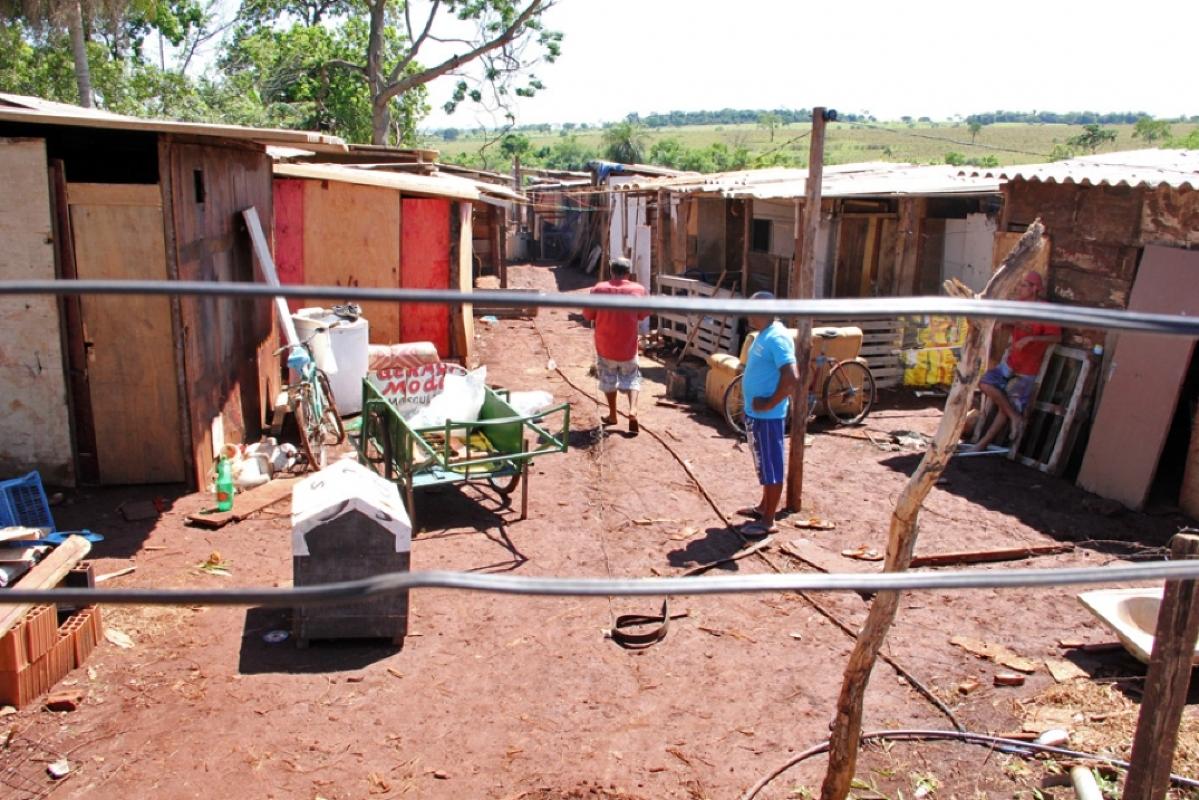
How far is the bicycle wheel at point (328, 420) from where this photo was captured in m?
9.60

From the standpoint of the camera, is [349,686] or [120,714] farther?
[349,686]

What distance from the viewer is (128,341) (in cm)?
808

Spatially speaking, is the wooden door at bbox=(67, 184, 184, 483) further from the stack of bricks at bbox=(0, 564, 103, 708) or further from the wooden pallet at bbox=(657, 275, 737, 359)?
the wooden pallet at bbox=(657, 275, 737, 359)

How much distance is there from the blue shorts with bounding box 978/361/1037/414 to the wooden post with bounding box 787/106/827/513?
2.84 meters

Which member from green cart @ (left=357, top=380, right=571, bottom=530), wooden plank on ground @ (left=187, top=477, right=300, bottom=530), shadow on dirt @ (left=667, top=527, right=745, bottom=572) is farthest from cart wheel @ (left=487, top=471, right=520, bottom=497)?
wooden plank on ground @ (left=187, top=477, right=300, bottom=530)

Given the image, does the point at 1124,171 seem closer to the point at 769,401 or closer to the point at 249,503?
the point at 769,401

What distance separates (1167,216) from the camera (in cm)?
886

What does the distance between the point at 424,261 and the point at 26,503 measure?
22.3ft

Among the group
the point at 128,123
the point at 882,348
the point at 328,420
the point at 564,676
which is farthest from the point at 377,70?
the point at 564,676

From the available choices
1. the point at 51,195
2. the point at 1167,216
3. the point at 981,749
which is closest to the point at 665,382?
the point at 1167,216

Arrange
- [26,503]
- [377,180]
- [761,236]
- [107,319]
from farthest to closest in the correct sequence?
[761,236]
[377,180]
[107,319]
[26,503]

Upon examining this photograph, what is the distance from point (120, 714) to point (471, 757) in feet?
6.33

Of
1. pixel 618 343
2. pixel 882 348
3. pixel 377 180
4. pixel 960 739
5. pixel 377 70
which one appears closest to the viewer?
pixel 960 739

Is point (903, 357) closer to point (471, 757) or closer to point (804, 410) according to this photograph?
point (804, 410)
